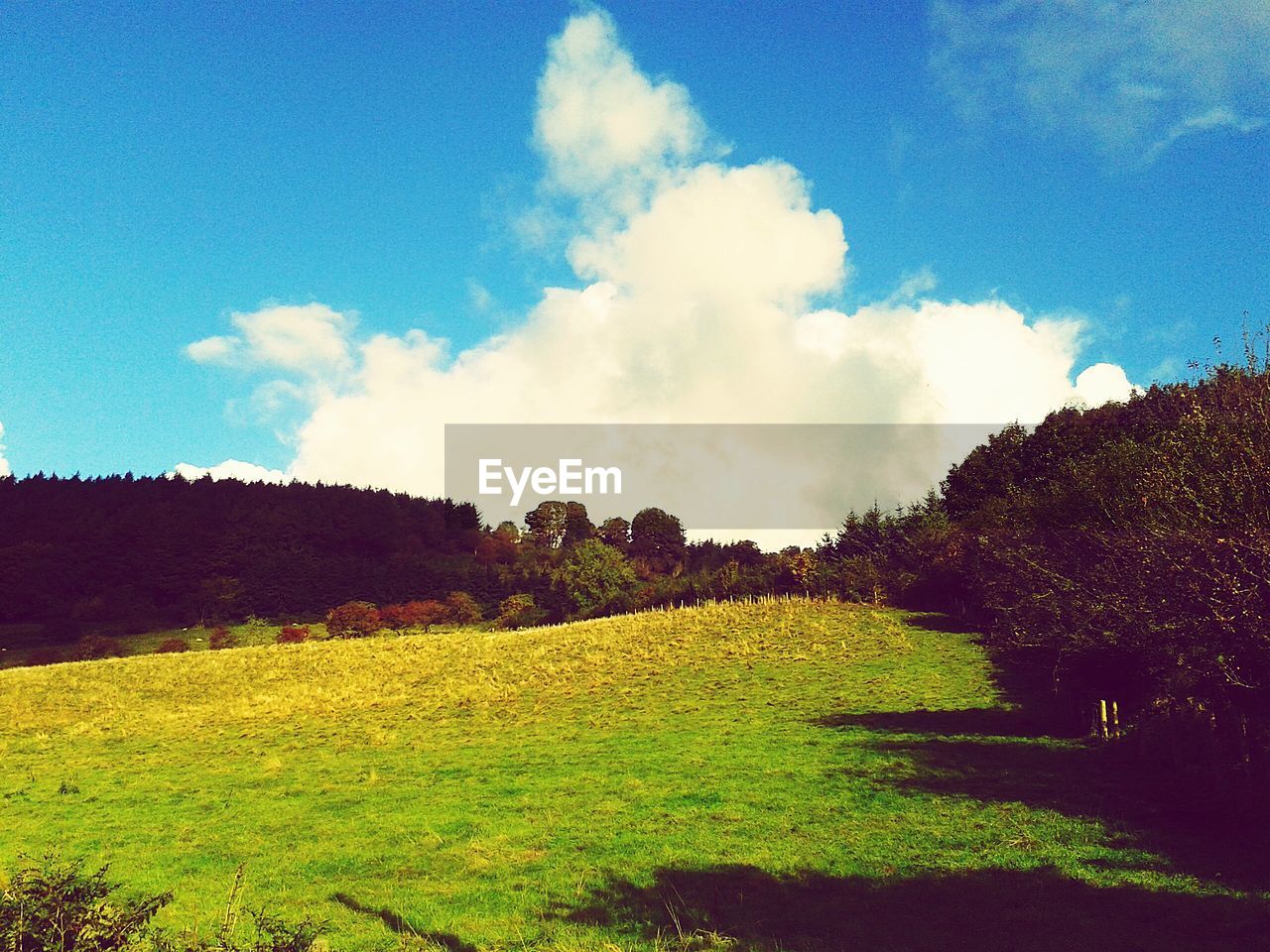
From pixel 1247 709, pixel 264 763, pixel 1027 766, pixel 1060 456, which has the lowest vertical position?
pixel 264 763

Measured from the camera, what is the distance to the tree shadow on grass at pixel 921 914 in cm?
980

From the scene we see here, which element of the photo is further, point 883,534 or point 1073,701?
point 883,534

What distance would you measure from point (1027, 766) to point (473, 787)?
16502 millimetres

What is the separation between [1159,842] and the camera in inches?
531

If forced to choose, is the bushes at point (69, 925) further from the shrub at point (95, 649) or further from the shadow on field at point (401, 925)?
the shrub at point (95, 649)

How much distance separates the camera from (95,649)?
8044cm

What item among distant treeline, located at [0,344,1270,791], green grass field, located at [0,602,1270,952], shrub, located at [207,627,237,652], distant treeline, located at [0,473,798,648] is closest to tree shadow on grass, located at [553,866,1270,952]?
green grass field, located at [0,602,1270,952]

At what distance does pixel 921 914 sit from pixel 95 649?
9857cm

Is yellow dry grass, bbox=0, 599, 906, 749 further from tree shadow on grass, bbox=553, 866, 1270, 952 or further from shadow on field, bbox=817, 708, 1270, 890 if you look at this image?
tree shadow on grass, bbox=553, 866, 1270, 952

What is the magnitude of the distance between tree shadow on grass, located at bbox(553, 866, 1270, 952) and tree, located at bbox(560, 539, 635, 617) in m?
88.8

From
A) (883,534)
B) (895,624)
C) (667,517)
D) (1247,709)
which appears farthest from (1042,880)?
(667,517)

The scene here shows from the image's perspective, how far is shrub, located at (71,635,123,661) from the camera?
79.7m

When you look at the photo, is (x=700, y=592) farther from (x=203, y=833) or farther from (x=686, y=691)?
(x=203, y=833)

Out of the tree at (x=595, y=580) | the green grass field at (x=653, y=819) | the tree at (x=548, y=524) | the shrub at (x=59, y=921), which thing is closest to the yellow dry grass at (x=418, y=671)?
the green grass field at (x=653, y=819)
